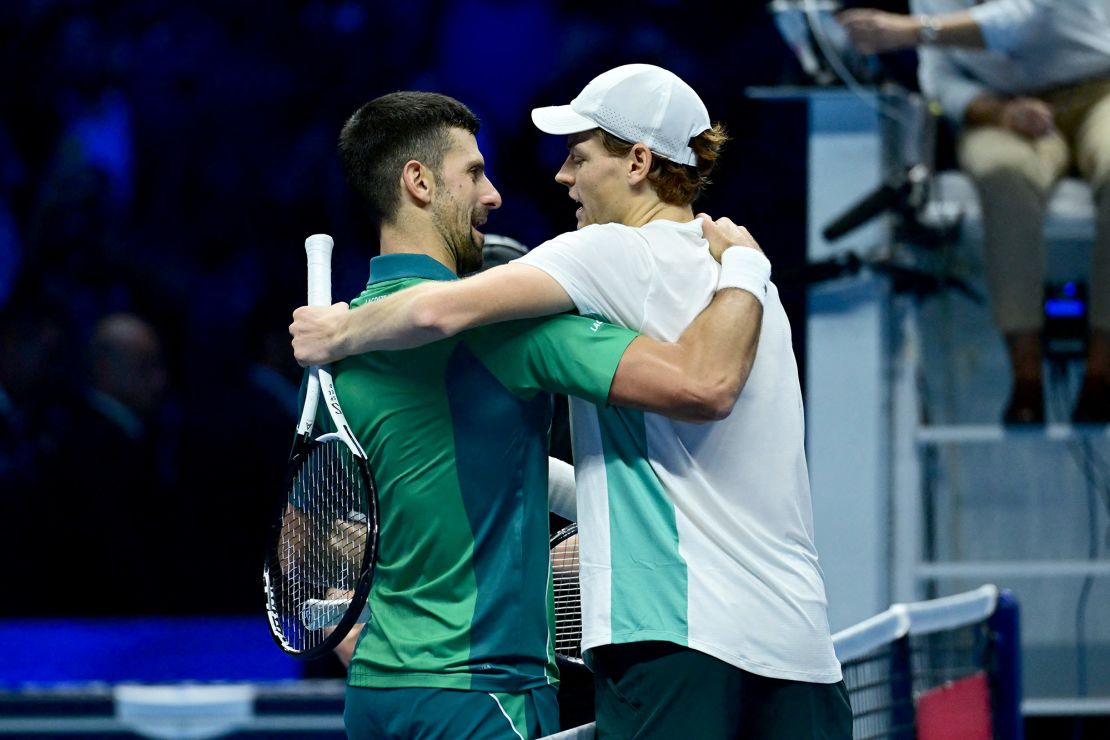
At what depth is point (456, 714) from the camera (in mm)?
2008

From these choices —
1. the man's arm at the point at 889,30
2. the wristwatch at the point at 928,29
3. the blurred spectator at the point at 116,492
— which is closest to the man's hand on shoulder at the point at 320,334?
the man's arm at the point at 889,30

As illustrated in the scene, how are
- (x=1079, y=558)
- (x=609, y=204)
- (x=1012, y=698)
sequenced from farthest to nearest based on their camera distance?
(x=1079, y=558)
(x=1012, y=698)
(x=609, y=204)

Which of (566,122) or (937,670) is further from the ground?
(566,122)

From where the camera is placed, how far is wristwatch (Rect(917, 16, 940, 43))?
4.33m

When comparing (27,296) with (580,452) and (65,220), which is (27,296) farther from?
(580,452)

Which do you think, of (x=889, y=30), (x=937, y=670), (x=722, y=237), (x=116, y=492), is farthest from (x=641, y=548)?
(x=116, y=492)

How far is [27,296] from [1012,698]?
5.07 meters

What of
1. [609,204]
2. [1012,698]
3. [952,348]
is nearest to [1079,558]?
[952,348]

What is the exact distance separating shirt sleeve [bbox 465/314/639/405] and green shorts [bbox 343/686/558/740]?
0.40 m

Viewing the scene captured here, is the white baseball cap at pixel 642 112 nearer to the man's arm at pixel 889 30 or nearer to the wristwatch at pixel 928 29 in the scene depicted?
the man's arm at pixel 889 30

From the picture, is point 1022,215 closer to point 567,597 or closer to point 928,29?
point 928,29

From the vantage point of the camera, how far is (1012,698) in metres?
3.55

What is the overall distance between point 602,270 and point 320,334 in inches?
15.7

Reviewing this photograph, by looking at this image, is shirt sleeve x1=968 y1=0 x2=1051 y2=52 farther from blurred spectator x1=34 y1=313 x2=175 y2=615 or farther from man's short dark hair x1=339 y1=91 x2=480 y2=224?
blurred spectator x1=34 y1=313 x2=175 y2=615
